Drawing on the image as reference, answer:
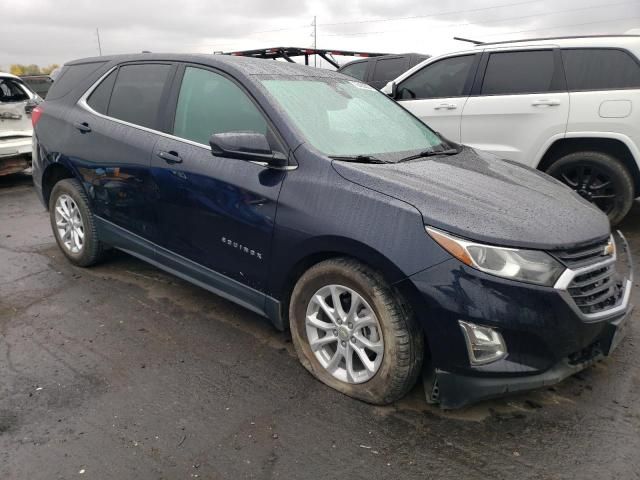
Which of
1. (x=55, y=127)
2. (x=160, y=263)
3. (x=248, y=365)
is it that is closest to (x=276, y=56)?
(x=55, y=127)

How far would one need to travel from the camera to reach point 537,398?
2.70 metres

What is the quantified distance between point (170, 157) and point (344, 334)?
1611mm

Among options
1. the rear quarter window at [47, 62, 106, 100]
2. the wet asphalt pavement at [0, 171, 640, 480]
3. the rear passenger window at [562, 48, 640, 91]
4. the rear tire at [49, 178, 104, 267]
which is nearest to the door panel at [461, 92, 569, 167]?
the rear passenger window at [562, 48, 640, 91]

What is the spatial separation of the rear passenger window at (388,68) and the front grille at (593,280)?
8012 millimetres

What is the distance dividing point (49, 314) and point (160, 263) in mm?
850

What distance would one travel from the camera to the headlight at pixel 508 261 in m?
2.22

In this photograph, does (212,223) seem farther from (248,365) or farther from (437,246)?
(437,246)

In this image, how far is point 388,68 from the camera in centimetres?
1000

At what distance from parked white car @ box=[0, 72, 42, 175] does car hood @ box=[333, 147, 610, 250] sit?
6866mm

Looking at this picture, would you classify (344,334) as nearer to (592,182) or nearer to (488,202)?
(488,202)

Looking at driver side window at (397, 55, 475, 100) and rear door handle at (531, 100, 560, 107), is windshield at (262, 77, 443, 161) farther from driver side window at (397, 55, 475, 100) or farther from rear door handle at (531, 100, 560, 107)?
driver side window at (397, 55, 475, 100)

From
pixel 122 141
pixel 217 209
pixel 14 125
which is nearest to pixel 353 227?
pixel 217 209

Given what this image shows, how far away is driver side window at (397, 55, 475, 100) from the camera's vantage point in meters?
5.96

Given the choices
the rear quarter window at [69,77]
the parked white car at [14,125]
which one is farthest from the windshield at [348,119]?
the parked white car at [14,125]
